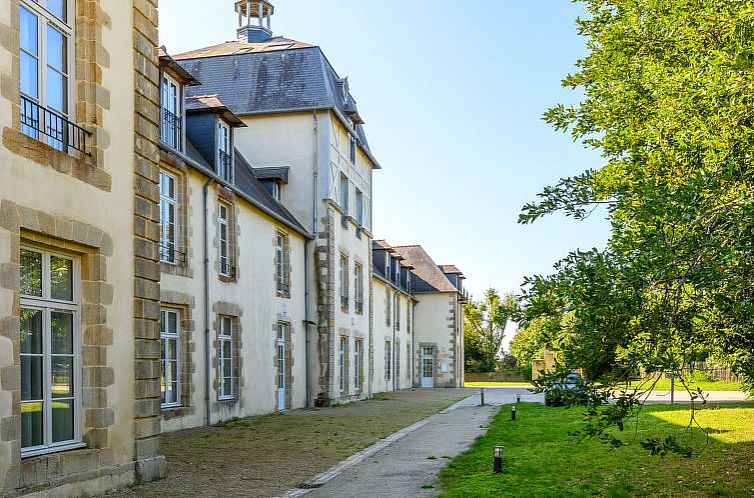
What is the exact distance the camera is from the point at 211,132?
17.8 m

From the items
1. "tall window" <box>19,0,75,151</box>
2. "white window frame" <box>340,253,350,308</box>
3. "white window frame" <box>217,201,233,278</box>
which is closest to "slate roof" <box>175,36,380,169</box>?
"white window frame" <box>340,253,350,308</box>

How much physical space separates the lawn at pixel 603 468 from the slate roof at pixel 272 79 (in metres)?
12.4

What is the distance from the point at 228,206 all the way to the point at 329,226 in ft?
20.3

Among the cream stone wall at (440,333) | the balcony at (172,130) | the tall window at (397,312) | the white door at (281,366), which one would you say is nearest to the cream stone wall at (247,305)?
the white door at (281,366)

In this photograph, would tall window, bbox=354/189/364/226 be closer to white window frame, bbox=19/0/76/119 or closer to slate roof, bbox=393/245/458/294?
Answer: slate roof, bbox=393/245/458/294

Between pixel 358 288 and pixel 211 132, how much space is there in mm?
12089

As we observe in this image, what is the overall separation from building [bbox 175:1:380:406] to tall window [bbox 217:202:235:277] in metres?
5.14

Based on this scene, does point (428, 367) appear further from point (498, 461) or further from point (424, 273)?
point (498, 461)

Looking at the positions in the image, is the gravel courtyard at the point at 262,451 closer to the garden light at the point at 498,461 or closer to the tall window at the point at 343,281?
the garden light at the point at 498,461

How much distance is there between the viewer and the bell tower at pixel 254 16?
28.3 metres

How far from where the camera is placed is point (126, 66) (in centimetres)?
896

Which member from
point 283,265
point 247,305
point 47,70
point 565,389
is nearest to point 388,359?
point 283,265

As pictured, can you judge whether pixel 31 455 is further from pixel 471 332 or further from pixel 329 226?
pixel 471 332

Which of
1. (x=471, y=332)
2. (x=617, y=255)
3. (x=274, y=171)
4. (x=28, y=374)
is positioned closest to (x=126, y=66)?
(x=28, y=374)
